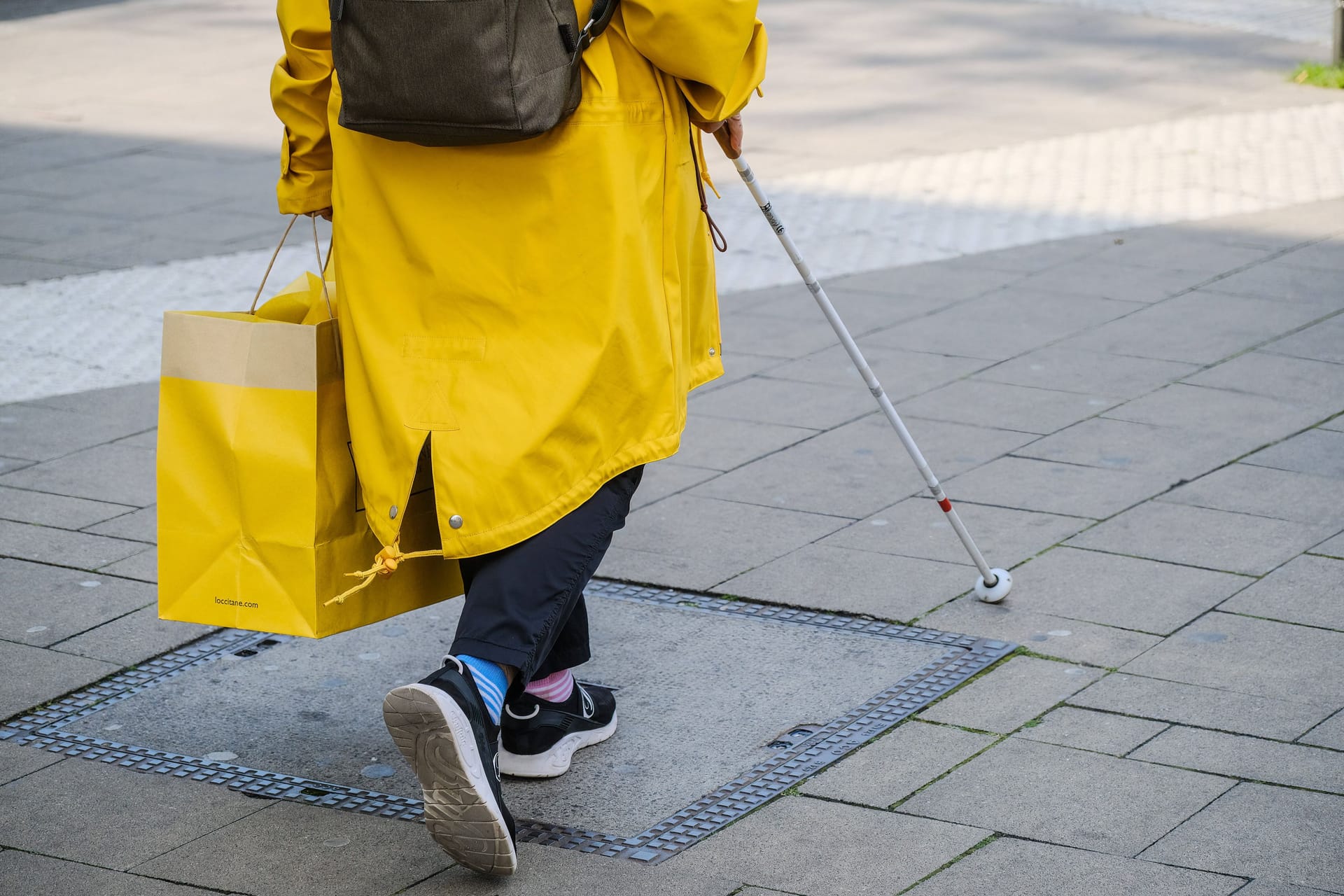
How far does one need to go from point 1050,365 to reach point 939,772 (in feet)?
9.68

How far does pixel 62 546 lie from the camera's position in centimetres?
461

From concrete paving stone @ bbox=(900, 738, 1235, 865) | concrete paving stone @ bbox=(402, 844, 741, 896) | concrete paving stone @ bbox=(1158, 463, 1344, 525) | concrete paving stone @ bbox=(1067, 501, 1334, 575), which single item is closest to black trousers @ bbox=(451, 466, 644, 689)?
concrete paving stone @ bbox=(402, 844, 741, 896)

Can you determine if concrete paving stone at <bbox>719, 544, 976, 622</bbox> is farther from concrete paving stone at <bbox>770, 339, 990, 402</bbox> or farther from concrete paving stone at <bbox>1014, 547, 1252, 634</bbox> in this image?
concrete paving stone at <bbox>770, 339, 990, 402</bbox>

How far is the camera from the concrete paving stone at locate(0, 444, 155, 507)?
16.5ft

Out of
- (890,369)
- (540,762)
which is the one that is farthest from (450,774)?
(890,369)

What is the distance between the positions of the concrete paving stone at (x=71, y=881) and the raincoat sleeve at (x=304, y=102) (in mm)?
1269

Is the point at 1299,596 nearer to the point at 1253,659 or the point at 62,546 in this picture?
the point at 1253,659

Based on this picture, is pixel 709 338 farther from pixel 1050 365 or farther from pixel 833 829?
pixel 1050 365

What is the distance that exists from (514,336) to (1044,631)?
163 centimetres

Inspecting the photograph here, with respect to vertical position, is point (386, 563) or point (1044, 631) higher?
point (386, 563)

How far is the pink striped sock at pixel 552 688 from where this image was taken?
3.45 metres

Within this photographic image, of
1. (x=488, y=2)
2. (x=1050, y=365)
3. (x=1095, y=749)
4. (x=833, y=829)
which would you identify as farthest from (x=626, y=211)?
(x=1050, y=365)

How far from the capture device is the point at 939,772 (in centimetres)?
331

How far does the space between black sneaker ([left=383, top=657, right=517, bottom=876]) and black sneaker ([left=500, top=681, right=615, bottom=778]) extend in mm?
468
